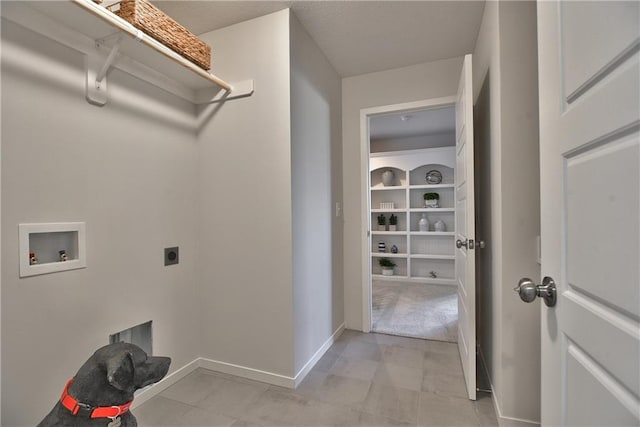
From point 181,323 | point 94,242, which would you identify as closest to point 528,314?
point 181,323

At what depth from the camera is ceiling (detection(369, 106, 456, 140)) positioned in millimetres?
3945

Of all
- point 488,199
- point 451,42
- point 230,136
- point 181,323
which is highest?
point 451,42

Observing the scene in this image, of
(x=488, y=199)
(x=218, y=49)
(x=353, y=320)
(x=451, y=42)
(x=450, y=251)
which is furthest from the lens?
(x=450, y=251)

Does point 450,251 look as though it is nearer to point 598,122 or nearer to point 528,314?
point 528,314

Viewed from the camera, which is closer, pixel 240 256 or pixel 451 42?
pixel 240 256

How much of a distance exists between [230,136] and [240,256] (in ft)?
2.79

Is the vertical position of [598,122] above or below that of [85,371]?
above

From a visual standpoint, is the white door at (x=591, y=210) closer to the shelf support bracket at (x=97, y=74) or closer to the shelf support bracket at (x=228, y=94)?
the shelf support bracket at (x=228, y=94)

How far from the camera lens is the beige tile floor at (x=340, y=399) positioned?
1591mm

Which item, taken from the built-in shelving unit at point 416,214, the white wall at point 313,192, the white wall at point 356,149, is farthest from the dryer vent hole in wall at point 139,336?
the built-in shelving unit at point 416,214

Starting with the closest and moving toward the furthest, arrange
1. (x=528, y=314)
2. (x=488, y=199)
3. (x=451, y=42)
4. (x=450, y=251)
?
(x=528, y=314), (x=488, y=199), (x=451, y=42), (x=450, y=251)

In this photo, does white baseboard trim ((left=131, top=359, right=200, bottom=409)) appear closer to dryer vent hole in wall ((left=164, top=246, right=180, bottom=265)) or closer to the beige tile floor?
the beige tile floor

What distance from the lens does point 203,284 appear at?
2146 millimetres

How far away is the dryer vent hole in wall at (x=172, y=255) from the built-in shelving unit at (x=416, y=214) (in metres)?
3.43
